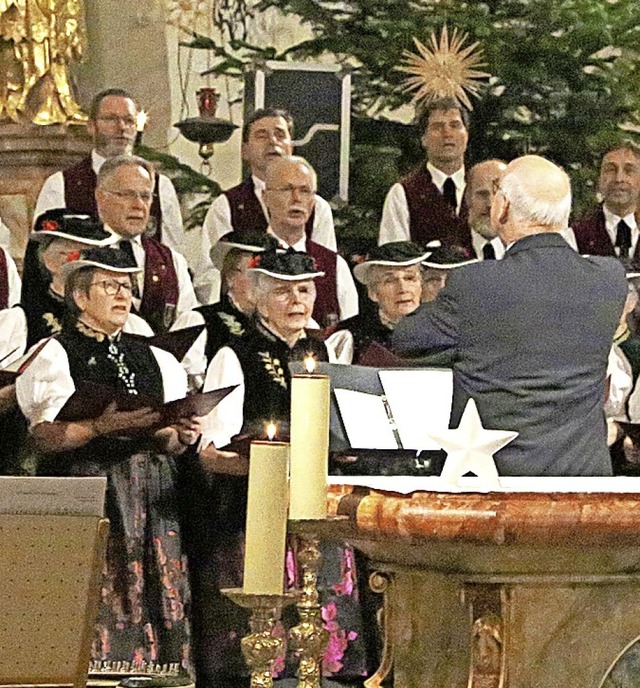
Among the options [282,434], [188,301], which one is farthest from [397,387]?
[188,301]

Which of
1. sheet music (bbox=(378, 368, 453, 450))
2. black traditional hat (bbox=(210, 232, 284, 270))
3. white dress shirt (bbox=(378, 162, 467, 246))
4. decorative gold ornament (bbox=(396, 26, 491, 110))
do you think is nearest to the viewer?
sheet music (bbox=(378, 368, 453, 450))

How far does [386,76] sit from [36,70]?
6.06 feet

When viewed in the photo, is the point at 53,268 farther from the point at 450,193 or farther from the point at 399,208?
the point at 450,193

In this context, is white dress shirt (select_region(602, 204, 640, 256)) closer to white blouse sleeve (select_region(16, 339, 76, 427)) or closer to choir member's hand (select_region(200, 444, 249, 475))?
choir member's hand (select_region(200, 444, 249, 475))

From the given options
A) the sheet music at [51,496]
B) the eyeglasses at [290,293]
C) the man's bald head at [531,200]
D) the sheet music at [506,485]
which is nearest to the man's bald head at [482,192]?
the eyeglasses at [290,293]

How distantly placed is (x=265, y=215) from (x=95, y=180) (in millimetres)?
869

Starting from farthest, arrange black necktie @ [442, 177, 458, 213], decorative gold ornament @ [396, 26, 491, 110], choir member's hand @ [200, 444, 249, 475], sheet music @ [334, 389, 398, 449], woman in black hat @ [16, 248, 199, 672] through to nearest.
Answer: decorative gold ornament @ [396, 26, 491, 110] < black necktie @ [442, 177, 458, 213] < choir member's hand @ [200, 444, 249, 475] < woman in black hat @ [16, 248, 199, 672] < sheet music @ [334, 389, 398, 449]

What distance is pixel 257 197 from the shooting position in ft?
27.9

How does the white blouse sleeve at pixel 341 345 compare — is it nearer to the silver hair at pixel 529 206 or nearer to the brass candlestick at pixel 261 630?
the silver hair at pixel 529 206

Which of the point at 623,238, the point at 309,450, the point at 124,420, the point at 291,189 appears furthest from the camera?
the point at 623,238

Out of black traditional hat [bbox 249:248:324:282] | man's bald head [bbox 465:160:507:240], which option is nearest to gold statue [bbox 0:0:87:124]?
black traditional hat [bbox 249:248:324:282]

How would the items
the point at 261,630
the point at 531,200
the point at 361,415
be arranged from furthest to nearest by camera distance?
the point at 361,415 → the point at 531,200 → the point at 261,630

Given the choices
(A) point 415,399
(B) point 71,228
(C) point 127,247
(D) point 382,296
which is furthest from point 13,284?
(A) point 415,399

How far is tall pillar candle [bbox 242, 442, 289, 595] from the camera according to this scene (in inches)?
93.4
